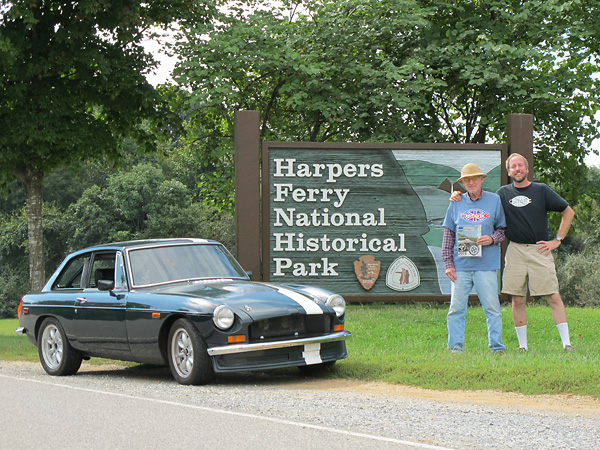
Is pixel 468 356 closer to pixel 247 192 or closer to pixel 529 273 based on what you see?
pixel 529 273

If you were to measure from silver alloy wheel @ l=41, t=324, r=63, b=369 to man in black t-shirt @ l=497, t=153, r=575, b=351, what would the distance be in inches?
208

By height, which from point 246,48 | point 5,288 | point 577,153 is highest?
point 246,48

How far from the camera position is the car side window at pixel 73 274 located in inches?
404

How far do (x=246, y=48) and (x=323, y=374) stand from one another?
1157 cm

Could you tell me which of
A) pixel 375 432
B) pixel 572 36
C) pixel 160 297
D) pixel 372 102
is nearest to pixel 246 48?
pixel 372 102

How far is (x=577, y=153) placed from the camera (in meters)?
21.5

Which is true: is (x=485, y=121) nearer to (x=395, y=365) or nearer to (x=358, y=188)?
(x=358, y=188)

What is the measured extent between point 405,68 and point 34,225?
29.2ft

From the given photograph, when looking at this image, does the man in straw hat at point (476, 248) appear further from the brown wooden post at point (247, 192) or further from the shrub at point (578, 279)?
the shrub at point (578, 279)

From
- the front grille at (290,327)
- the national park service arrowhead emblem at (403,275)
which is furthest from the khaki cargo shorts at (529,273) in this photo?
the national park service arrowhead emblem at (403,275)

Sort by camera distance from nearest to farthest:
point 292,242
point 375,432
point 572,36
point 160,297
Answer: point 375,432
point 160,297
point 292,242
point 572,36

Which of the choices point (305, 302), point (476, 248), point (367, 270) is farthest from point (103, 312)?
point (367, 270)

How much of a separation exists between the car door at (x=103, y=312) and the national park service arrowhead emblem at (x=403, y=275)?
609cm

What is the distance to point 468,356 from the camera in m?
9.28
